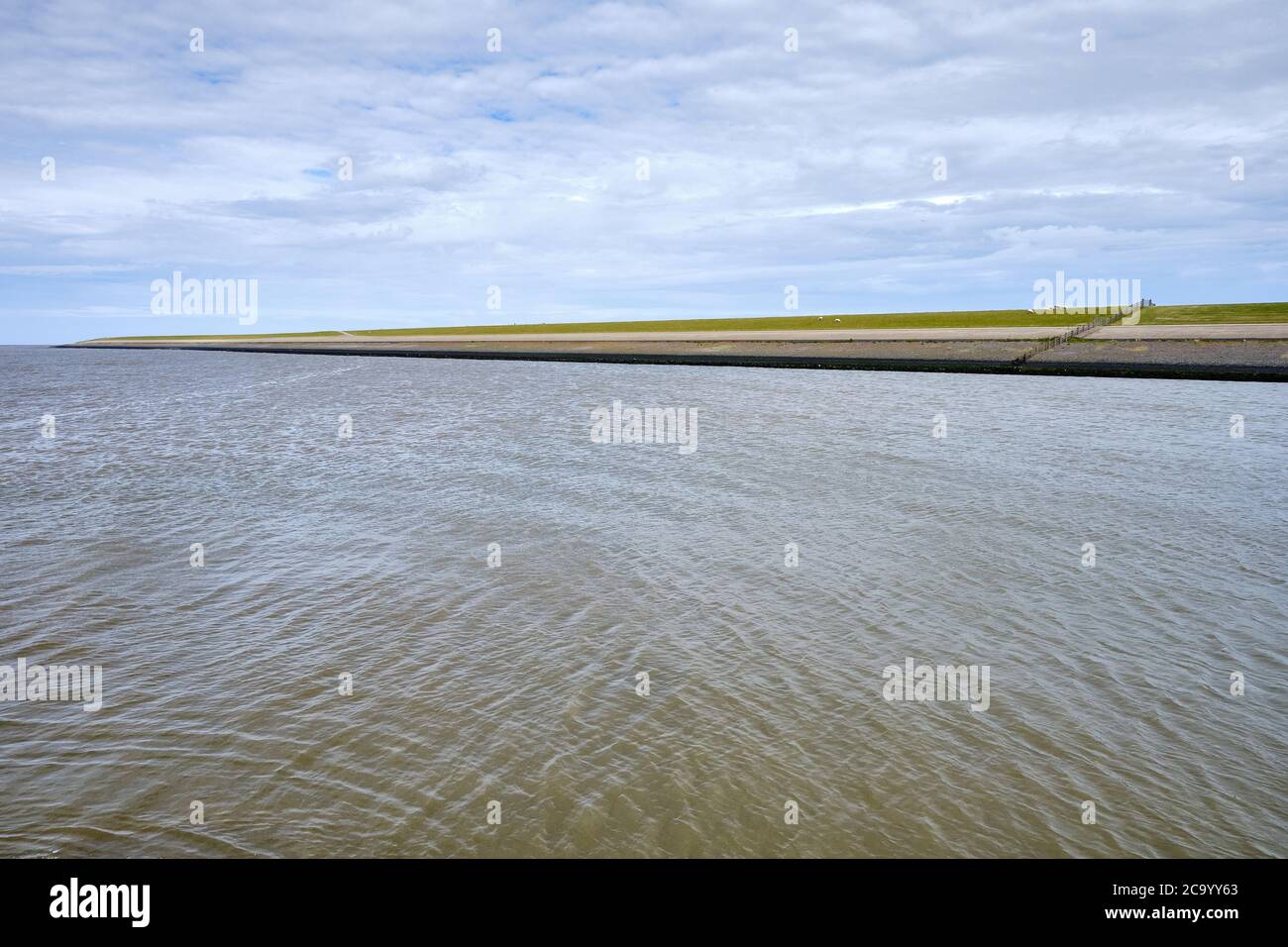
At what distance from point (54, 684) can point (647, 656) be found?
652 cm

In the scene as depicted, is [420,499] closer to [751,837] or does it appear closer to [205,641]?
[205,641]

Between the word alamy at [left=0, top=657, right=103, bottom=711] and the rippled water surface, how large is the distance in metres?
0.21

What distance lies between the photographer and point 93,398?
50906mm

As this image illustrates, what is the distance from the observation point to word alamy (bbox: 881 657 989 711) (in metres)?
8.20

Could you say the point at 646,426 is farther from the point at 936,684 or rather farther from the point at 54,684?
the point at 54,684

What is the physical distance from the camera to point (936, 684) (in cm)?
848

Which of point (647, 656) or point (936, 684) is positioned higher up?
point (647, 656)

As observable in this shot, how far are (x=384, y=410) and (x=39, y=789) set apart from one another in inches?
1430
